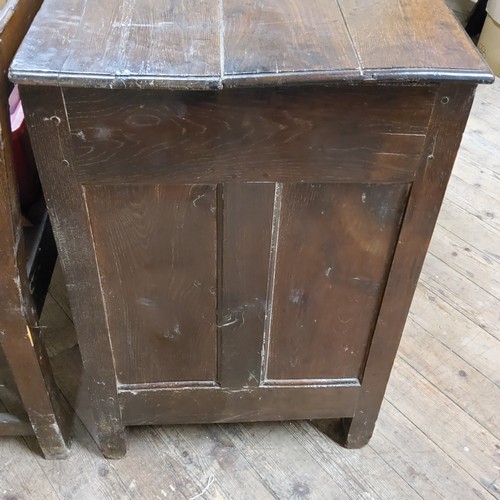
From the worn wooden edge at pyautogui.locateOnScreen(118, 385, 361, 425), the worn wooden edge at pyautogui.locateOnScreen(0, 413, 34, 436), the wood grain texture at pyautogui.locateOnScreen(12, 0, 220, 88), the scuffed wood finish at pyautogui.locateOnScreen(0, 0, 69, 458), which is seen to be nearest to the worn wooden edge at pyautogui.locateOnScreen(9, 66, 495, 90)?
the wood grain texture at pyautogui.locateOnScreen(12, 0, 220, 88)

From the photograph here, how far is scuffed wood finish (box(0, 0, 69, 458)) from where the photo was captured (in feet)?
2.87

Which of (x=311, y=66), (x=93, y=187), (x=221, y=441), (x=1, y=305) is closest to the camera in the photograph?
(x=311, y=66)

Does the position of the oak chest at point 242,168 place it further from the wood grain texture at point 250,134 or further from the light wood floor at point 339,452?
the light wood floor at point 339,452

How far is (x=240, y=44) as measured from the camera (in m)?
0.81

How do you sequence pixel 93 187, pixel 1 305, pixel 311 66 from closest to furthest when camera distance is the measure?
pixel 311 66
pixel 93 187
pixel 1 305

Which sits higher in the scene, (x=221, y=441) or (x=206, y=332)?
(x=206, y=332)

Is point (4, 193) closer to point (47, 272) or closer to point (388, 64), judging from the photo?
point (47, 272)

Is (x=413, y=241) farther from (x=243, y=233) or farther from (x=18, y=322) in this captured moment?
(x=18, y=322)

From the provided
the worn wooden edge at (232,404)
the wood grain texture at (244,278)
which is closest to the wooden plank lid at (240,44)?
the wood grain texture at (244,278)

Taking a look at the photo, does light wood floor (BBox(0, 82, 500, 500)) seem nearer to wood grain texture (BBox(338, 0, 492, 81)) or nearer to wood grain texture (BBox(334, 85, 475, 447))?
wood grain texture (BBox(334, 85, 475, 447))

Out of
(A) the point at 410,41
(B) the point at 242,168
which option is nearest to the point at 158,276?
(B) the point at 242,168

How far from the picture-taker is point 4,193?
0.89m

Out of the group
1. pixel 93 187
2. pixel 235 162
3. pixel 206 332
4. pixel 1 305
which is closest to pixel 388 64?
pixel 235 162

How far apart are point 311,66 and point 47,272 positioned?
668 millimetres
